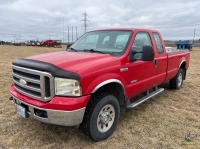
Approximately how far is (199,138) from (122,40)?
2.22 meters

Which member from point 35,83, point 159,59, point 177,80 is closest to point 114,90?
point 35,83

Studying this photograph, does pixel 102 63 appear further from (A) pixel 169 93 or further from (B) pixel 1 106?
(A) pixel 169 93

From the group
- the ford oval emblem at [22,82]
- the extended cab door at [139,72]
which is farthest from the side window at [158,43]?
the ford oval emblem at [22,82]

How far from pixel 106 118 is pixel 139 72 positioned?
1.24 metres

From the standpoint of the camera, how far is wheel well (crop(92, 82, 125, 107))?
3461 mm

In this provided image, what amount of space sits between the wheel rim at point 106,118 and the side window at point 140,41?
1.18 metres

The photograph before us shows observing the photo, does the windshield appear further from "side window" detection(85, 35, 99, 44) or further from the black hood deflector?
the black hood deflector

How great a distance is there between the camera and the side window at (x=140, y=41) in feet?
13.8

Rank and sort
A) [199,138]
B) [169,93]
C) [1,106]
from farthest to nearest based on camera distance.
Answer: [169,93] → [1,106] → [199,138]

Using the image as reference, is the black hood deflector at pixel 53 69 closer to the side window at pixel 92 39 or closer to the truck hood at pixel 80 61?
the truck hood at pixel 80 61


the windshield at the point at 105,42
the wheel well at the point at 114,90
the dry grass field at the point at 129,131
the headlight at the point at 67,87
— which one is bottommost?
the dry grass field at the point at 129,131

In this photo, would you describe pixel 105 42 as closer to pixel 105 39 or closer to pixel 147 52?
pixel 105 39

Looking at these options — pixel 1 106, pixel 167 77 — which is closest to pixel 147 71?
pixel 167 77

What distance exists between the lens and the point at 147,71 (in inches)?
179
